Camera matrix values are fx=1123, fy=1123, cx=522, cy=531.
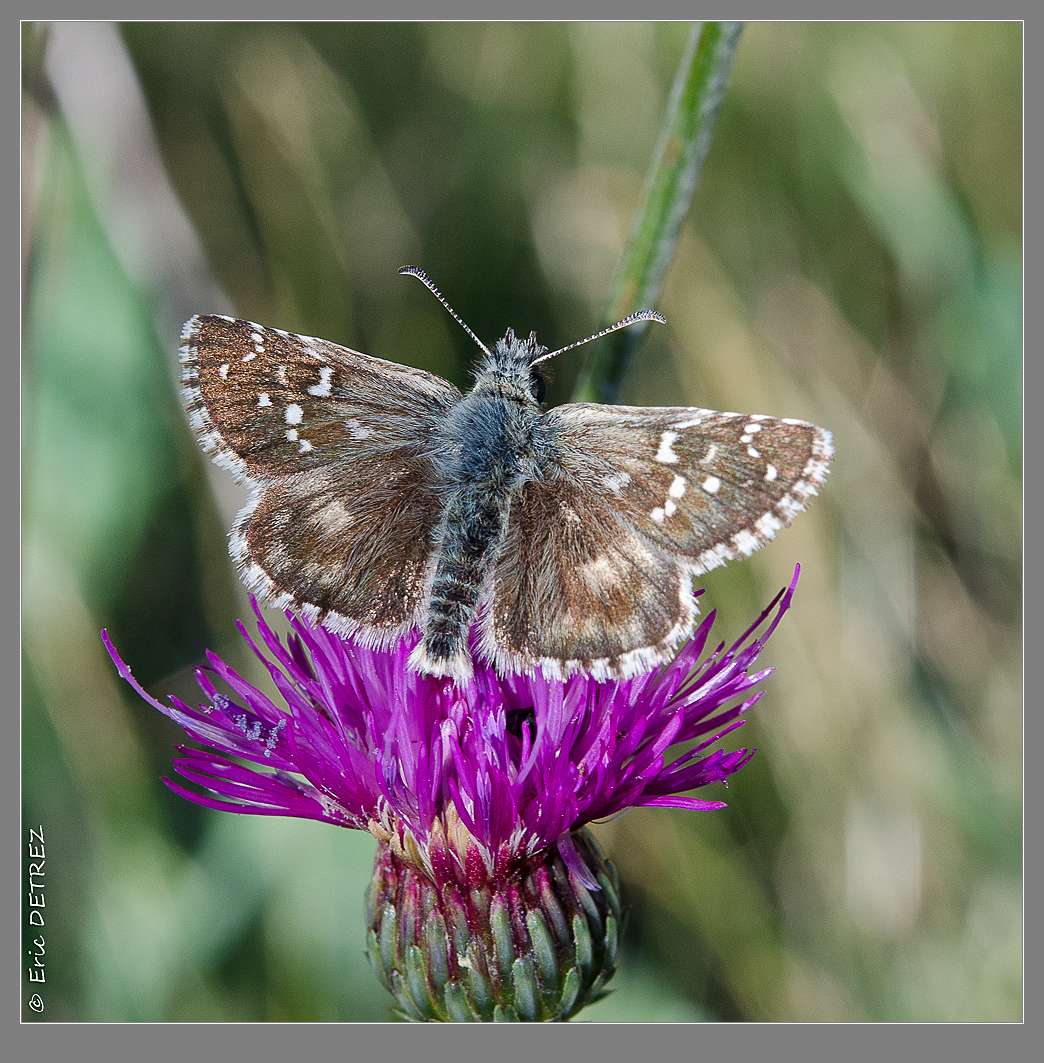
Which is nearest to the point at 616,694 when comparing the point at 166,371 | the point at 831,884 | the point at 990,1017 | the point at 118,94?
the point at 990,1017

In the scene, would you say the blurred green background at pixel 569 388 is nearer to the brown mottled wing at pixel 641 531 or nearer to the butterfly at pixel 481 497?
the butterfly at pixel 481 497

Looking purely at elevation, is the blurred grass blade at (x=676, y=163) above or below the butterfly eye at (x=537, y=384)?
above

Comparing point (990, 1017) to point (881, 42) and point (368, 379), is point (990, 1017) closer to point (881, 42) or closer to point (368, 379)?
point (368, 379)

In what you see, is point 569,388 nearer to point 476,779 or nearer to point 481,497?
point 481,497

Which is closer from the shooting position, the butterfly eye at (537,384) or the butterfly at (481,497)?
the butterfly at (481,497)

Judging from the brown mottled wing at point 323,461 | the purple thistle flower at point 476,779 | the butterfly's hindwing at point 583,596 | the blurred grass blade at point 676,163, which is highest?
the blurred grass blade at point 676,163

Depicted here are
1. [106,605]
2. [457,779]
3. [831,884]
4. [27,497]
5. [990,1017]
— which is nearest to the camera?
[457,779]

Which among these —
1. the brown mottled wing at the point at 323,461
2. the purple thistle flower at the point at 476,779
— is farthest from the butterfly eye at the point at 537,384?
the purple thistle flower at the point at 476,779

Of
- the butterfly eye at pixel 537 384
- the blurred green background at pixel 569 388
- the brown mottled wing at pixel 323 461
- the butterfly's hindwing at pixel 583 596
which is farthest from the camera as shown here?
the blurred green background at pixel 569 388
